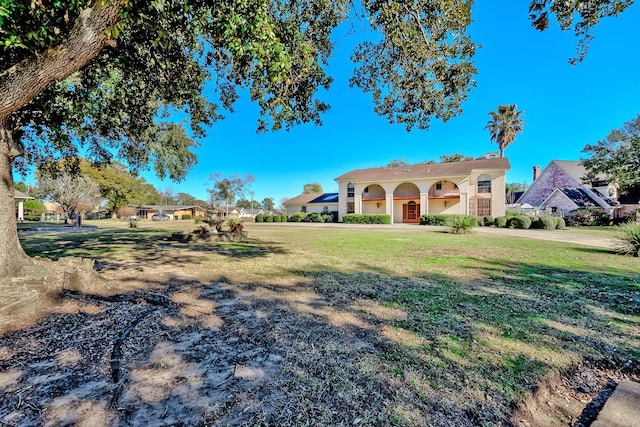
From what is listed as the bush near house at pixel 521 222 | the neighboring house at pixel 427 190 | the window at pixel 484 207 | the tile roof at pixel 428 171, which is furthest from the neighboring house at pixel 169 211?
the bush near house at pixel 521 222

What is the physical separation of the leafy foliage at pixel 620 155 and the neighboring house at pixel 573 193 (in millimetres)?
3295

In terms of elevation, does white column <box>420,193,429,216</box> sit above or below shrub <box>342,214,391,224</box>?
above

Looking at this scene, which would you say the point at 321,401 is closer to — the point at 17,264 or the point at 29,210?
the point at 17,264

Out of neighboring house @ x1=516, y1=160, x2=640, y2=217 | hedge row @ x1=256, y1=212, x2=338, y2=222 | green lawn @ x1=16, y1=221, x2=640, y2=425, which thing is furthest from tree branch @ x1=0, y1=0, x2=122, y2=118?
neighboring house @ x1=516, y1=160, x2=640, y2=217

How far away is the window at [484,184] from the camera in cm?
2831

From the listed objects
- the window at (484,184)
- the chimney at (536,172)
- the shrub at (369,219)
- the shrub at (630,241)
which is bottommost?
the shrub at (630,241)

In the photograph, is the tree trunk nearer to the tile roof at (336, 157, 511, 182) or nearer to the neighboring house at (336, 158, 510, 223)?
the neighboring house at (336, 158, 510, 223)

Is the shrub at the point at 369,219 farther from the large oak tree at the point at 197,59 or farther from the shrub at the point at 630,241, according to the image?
the large oak tree at the point at 197,59

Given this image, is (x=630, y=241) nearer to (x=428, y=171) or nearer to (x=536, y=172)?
(x=428, y=171)

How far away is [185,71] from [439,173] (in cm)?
2834

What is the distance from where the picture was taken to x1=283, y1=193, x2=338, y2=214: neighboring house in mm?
38844

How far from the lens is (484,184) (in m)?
28.6

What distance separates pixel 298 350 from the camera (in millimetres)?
2615

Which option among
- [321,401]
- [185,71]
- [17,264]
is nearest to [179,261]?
[17,264]
